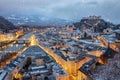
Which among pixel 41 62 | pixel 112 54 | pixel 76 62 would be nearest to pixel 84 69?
pixel 76 62

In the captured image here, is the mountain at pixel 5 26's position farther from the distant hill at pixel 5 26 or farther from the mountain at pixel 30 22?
the mountain at pixel 30 22

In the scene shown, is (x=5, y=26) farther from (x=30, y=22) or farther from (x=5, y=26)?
(x=30, y=22)

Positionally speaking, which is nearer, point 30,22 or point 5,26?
point 5,26

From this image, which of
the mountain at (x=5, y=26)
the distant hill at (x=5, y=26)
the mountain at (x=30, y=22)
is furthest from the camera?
the mountain at (x=30, y=22)

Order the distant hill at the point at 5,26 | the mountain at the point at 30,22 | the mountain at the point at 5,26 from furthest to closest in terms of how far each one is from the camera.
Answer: the mountain at the point at 30,22, the mountain at the point at 5,26, the distant hill at the point at 5,26

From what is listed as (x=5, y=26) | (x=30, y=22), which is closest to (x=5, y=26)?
(x=5, y=26)

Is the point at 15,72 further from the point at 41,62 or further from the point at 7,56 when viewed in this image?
the point at 7,56

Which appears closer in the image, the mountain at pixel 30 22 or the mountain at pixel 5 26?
the mountain at pixel 5 26

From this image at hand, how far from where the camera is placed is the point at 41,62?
15.9 meters

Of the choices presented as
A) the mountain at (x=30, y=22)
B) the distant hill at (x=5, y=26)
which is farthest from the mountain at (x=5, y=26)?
the mountain at (x=30, y=22)

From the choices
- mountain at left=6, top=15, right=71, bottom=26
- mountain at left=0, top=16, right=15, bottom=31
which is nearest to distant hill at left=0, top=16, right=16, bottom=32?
mountain at left=0, top=16, right=15, bottom=31

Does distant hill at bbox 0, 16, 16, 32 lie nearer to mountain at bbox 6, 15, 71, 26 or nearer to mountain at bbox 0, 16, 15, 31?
mountain at bbox 0, 16, 15, 31

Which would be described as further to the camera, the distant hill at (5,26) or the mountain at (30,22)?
the mountain at (30,22)

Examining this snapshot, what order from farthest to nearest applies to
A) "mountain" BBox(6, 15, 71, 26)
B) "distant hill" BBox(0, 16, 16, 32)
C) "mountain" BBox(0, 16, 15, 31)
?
"mountain" BBox(6, 15, 71, 26) < "mountain" BBox(0, 16, 15, 31) < "distant hill" BBox(0, 16, 16, 32)
